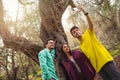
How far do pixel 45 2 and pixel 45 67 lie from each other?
347cm

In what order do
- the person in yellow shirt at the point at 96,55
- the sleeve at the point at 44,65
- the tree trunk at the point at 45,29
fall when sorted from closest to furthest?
the person in yellow shirt at the point at 96,55, the sleeve at the point at 44,65, the tree trunk at the point at 45,29

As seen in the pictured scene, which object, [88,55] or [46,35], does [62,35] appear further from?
[88,55]

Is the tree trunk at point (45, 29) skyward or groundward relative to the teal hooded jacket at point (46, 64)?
skyward

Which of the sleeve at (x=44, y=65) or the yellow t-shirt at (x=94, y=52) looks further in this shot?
the sleeve at (x=44, y=65)

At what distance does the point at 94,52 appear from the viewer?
5.95 m

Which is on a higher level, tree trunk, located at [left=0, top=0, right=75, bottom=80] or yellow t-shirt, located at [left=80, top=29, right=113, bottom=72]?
tree trunk, located at [left=0, top=0, right=75, bottom=80]

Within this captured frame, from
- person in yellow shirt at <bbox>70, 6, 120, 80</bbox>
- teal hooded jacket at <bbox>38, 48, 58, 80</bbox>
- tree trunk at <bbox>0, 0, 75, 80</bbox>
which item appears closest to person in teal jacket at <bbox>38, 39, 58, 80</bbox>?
teal hooded jacket at <bbox>38, 48, 58, 80</bbox>

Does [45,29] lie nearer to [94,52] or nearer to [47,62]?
[47,62]

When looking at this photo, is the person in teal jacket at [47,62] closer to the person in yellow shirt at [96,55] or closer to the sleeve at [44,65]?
the sleeve at [44,65]

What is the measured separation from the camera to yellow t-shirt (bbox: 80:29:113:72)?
19.3 feet

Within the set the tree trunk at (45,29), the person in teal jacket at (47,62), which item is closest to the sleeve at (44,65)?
the person in teal jacket at (47,62)

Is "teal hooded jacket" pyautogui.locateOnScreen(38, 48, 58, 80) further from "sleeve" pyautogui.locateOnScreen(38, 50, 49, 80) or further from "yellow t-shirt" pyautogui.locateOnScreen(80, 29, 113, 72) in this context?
"yellow t-shirt" pyautogui.locateOnScreen(80, 29, 113, 72)

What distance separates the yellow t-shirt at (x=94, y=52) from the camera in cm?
587

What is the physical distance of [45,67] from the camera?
20.8 feet
